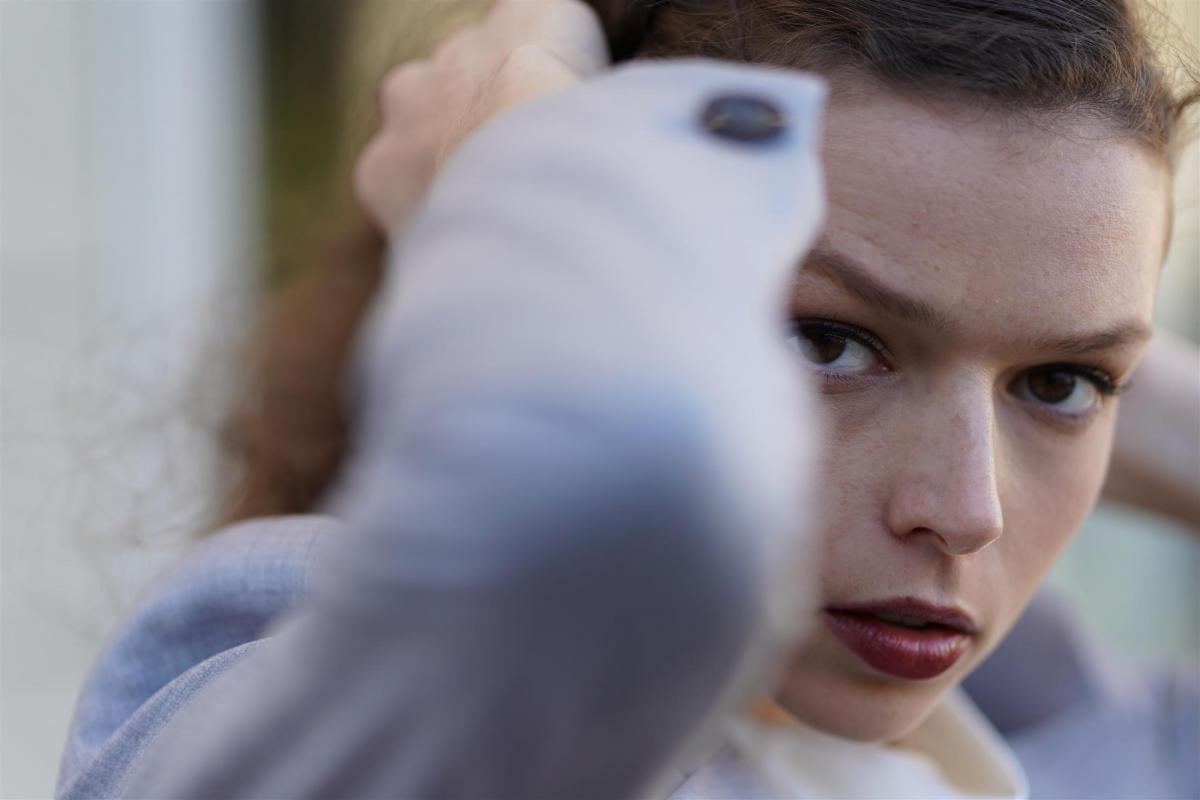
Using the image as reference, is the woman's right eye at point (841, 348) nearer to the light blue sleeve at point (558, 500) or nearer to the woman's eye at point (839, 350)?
the woman's eye at point (839, 350)

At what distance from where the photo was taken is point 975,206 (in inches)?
23.3

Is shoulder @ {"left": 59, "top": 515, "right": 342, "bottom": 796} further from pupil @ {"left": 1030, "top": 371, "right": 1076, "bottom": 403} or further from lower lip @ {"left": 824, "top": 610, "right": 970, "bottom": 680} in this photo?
pupil @ {"left": 1030, "top": 371, "right": 1076, "bottom": 403}

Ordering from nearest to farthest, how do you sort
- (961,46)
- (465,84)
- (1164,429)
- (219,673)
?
(219,673), (961,46), (465,84), (1164,429)

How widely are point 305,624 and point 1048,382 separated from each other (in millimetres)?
476

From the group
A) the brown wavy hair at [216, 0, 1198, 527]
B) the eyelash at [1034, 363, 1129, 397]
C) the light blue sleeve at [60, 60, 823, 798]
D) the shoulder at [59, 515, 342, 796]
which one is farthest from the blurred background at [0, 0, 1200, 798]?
the light blue sleeve at [60, 60, 823, 798]

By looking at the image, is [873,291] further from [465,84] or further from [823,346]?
[465,84]

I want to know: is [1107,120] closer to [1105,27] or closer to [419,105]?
[1105,27]

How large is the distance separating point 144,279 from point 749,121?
5.61ft

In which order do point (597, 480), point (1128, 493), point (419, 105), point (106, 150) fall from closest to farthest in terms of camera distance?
1. point (597, 480)
2. point (419, 105)
3. point (1128, 493)
4. point (106, 150)

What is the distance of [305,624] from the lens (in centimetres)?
33

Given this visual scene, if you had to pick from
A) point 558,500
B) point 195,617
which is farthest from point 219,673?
point 558,500

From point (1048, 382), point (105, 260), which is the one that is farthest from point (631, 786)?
point (105, 260)

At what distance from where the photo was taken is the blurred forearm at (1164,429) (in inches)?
43.7

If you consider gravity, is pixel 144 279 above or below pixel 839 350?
below
